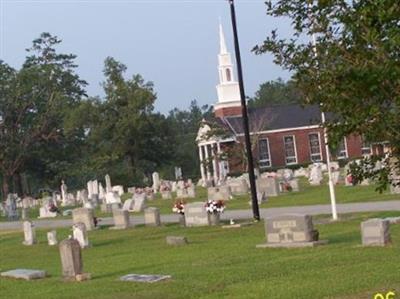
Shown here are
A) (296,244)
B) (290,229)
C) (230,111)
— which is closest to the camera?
(296,244)

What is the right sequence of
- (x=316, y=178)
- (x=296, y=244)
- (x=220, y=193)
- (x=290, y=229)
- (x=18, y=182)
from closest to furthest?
(x=296, y=244), (x=290, y=229), (x=220, y=193), (x=316, y=178), (x=18, y=182)

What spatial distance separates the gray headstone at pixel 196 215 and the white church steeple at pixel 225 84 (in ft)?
186

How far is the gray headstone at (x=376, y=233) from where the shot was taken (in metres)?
18.0

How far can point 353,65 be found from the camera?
7.10 meters

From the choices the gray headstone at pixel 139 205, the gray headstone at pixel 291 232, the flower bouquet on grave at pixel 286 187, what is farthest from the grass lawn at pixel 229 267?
the flower bouquet on grave at pixel 286 187

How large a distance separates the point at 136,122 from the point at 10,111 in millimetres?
12628

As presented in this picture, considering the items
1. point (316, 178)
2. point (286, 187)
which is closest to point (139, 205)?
point (286, 187)

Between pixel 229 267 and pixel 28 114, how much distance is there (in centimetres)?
6874

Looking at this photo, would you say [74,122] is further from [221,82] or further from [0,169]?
[221,82]

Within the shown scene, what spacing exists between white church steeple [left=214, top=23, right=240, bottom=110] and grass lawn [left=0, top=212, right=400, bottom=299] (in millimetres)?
60153

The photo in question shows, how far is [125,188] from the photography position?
7488 centimetres

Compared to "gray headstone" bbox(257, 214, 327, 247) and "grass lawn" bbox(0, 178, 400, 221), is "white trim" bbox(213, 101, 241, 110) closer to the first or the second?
"grass lawn" bbox(0, 178, 400, 221)

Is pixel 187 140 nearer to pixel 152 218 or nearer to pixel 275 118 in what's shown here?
pixel 275 118

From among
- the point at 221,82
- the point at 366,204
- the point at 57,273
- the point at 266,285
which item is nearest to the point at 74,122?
the point at 221,82
